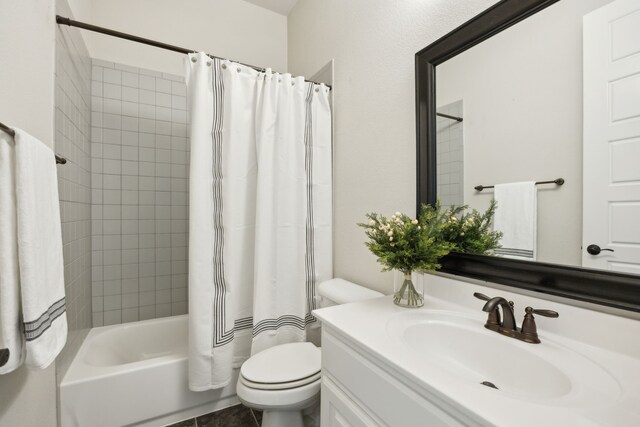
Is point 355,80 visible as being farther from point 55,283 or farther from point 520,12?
point 55,283

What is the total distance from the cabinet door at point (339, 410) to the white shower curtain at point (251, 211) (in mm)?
669

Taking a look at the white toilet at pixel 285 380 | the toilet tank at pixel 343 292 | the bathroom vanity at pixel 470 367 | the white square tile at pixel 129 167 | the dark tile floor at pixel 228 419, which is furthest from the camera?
the white square tile at pixel 129 167

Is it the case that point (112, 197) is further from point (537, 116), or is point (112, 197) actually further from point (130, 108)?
point (537, 116)

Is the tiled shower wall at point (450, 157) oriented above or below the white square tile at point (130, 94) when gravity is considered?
below

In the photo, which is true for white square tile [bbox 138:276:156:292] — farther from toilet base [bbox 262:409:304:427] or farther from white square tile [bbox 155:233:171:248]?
toilet base [bbox 262:409:304:427]

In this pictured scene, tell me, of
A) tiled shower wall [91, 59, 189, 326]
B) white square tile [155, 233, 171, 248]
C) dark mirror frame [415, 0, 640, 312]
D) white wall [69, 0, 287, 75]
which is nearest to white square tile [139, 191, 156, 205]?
tiled shower wall [91, 59, 189, 326]

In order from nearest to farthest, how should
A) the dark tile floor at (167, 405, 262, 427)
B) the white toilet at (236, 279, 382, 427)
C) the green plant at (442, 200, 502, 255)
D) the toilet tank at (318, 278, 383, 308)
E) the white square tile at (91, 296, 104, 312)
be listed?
1. the green plant at (442, 200, 502, 255)
2. the white toilet at (236, 279, 382, 427)
3. the toilet tank at (318, 278, 383, 308)
4. the dark tile floor at (167, 405, 262, 427)
5. the white square tile at (91, 296, 104, 312)

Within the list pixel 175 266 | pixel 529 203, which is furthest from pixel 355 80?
pixel 175 266

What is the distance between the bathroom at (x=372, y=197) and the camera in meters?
0.69

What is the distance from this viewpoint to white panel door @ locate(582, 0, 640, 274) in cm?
67

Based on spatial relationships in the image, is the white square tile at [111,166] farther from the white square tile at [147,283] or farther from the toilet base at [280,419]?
the toilet base at [280,419]

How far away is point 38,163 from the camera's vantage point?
0.86 meters

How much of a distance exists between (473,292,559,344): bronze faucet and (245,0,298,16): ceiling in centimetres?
257

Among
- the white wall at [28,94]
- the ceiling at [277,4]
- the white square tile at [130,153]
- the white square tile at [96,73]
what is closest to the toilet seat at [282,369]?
the white wall at [28,94]
